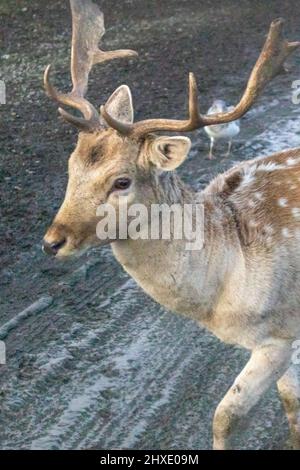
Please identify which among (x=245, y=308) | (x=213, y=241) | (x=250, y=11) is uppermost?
(x=213, y=241)

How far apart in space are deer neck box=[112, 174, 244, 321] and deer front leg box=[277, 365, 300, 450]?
27.8 inches

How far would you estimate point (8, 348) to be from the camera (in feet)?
17.6

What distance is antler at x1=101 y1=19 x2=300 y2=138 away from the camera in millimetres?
4031

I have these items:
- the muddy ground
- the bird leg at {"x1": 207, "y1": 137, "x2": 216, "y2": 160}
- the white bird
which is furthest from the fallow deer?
the bird leg at {"x1": 207, "y1": 137, "x2": 216, "y2": 160}

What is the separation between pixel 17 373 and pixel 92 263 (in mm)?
1326

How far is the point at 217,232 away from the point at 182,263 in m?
0.25

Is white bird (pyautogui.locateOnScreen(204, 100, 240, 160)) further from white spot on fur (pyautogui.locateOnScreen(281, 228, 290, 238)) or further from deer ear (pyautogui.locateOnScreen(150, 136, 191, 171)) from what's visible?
deer ear (pyautogui.locateOnScreen(150, 136, 191, 171))

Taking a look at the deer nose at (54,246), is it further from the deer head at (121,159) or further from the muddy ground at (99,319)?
the muddy ground at (99,319)

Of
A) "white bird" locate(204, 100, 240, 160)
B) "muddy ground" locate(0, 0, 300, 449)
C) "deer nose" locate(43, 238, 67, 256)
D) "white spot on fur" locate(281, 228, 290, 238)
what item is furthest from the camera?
"white bird" locate(204, 100, 240, 160)

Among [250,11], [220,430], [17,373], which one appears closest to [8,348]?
[17,373]

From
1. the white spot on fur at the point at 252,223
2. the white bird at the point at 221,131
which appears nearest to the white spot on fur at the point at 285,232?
the white spot on fur at the point at 252,223

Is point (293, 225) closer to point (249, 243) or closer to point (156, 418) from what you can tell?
point (249, 243)

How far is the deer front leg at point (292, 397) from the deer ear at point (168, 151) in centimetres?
134

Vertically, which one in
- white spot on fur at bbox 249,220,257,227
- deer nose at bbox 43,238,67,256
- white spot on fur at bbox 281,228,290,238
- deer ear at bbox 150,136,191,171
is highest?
deer ear at bbox 150,136,191,171
